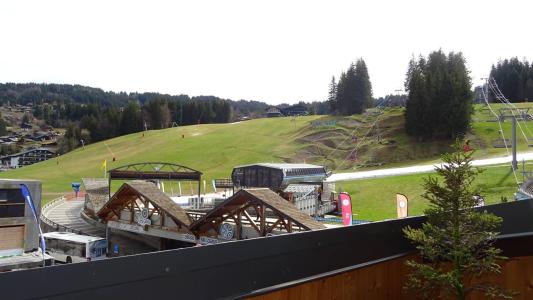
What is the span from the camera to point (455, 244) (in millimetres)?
5035

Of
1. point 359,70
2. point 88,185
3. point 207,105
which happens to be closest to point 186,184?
point 88,185

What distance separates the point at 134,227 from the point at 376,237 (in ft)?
84.5

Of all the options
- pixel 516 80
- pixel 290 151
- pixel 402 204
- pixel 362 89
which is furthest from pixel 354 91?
pixel 402 204

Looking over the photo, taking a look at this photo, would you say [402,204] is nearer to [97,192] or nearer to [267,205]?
[267,205]

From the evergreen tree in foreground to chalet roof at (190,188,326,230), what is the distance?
1263 cm

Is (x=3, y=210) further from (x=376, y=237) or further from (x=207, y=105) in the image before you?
(x=207, y=105)

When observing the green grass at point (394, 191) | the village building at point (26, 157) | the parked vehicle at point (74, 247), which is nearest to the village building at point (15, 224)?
the parked vehicle at point (74, 247)

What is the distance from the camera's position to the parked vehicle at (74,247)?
28234 mm

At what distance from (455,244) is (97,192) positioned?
40.8m

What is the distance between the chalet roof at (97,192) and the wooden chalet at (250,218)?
18583mm

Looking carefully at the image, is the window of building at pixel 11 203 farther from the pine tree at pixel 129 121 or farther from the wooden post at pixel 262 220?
the pine tree at pixel 129 121

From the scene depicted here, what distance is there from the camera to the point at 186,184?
227ft

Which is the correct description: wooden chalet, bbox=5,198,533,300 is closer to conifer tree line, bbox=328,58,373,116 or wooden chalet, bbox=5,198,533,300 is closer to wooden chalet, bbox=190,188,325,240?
wooden chalet, bbox=190,188,325,240

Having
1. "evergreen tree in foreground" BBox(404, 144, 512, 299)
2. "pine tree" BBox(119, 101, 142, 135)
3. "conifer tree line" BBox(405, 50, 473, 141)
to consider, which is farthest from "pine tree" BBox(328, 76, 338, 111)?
"evergreen tree in foreground" BBox(404, 144, 512, 299)
